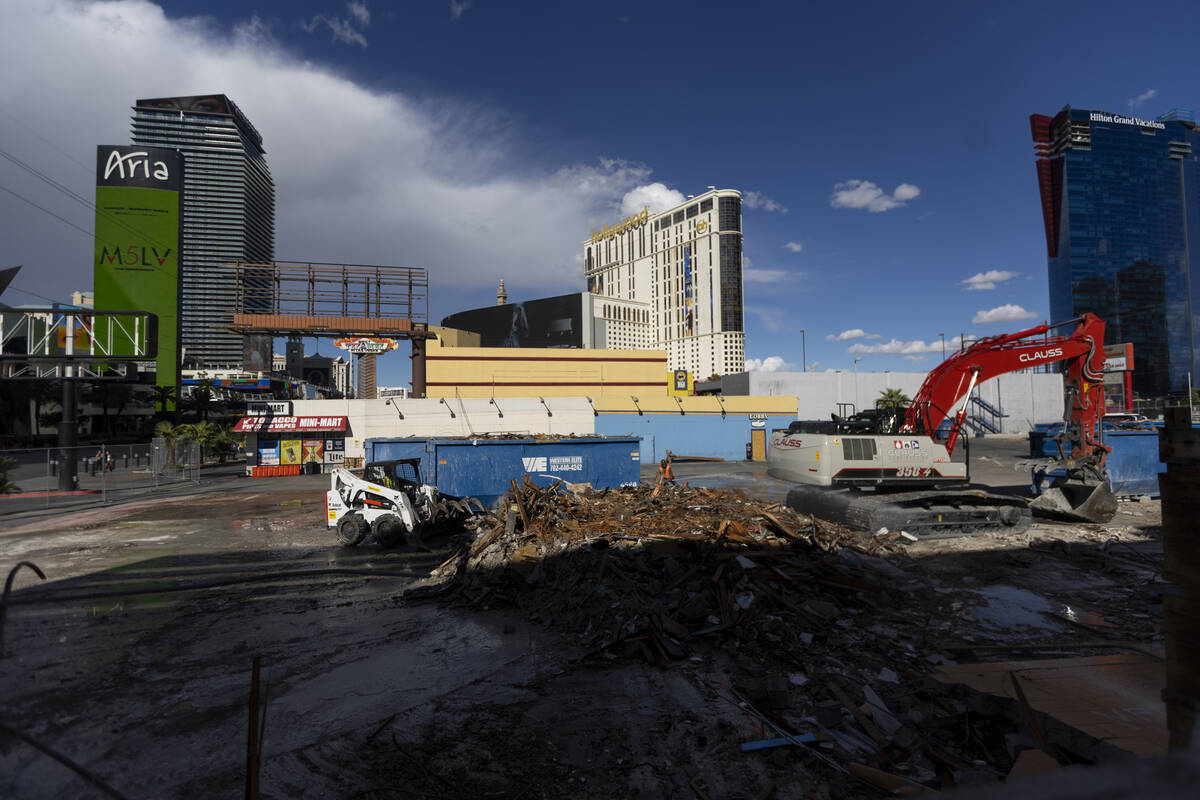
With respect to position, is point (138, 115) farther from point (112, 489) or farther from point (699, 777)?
point (699, 777)

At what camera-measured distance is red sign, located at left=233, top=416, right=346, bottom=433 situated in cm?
3212

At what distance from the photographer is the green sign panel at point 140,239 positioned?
180 feet

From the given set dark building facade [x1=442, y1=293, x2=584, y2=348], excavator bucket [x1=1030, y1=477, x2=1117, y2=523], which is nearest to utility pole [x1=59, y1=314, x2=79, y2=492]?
excavator bucket [x1=1030, y1=477, x2=1117, y2=523]

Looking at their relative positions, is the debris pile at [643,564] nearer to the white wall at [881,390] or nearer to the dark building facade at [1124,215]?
the white wall at [881,390]

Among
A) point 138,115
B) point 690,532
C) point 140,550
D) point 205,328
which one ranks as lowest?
point 140,550

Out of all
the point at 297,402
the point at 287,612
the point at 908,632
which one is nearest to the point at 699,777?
the point at 908,632

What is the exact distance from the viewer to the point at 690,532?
959 centimetres

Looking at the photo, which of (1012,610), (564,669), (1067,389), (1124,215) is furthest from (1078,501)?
(1124,215)

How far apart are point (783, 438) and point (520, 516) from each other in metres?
6.96

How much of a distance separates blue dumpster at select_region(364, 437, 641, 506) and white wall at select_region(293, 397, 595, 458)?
53.9 feet

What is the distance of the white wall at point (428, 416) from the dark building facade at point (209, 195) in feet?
522

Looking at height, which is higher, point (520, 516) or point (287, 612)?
point (520, 516)

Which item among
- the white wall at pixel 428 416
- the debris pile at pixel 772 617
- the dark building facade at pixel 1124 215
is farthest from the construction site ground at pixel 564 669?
the dark building facade at pixel 1124 215

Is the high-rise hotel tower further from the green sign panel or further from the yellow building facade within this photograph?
the green sign panel
